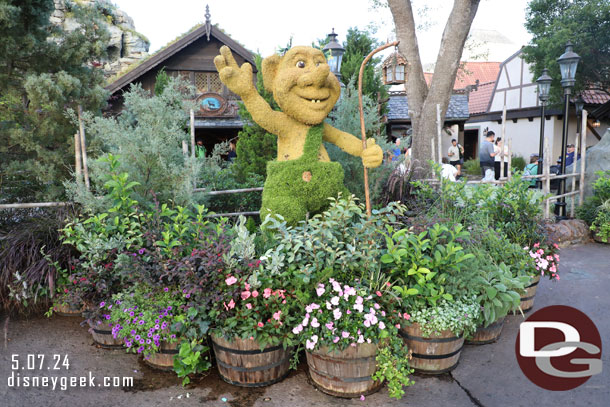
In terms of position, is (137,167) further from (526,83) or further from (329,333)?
(526,83)

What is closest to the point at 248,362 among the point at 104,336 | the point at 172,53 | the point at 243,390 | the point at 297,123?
the point at 243,390

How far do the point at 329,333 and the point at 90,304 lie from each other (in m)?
1.92

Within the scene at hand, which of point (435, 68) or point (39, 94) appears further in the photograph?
point (435, 68)

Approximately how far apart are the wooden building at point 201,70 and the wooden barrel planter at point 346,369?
31.0ft

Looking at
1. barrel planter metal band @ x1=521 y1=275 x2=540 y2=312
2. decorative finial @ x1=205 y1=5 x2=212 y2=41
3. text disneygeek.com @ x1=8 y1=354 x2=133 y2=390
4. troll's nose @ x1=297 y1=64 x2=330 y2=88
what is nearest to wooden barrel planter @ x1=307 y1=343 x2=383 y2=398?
text disneygeek.com @ x1=8 y1=354 x2=133 y2=390

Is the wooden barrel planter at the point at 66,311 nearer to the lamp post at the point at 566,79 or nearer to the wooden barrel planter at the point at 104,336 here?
the wooden barrel planter at the point at 104,336

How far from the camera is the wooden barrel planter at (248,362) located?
2.71m

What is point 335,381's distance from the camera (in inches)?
106

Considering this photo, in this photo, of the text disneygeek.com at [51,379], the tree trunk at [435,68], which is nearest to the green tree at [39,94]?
the text disneygeek.com at [51,379]

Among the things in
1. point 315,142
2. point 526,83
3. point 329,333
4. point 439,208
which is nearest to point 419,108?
point 439,208

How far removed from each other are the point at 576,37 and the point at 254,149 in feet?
36.6

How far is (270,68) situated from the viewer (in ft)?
13.7

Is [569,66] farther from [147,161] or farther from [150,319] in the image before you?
[150,319]

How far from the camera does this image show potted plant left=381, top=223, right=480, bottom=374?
2.81m
